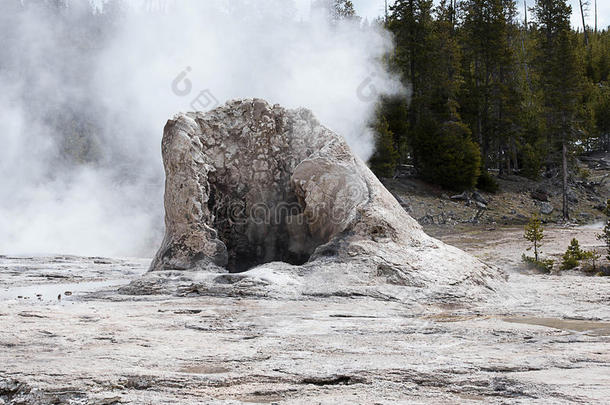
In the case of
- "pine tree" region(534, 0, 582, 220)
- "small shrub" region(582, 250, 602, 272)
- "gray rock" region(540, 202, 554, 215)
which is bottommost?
"small shrub" region(582, 250, 602, 272)

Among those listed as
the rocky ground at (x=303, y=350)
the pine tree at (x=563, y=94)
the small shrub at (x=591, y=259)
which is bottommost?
the small shrub at (x=591, y=259)

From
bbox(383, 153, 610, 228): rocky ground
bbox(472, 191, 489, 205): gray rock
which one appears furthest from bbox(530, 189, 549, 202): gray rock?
bbox(472, 191, 489, 205): gray rock

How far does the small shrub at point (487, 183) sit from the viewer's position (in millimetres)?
25172

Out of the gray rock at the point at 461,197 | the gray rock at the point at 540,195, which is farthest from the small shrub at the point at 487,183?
the gray rock at the point at 461,197

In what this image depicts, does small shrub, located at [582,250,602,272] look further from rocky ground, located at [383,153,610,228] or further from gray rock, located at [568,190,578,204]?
gray rock, located at [568,190,578,204]

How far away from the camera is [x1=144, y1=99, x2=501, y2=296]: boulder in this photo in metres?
5.84

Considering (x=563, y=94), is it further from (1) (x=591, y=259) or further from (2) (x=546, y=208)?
(1) (x=591, y=259)

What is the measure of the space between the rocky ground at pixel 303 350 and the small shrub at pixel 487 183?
65.0ft

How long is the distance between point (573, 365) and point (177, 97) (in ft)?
51.1

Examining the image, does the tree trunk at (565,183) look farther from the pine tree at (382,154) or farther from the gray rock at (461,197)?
the pine tree at (382,154)

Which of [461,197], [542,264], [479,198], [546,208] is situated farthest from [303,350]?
[546,208]

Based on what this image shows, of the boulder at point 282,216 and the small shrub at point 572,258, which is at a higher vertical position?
the boulder at point 282,216

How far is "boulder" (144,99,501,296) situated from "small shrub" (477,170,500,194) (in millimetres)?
18845

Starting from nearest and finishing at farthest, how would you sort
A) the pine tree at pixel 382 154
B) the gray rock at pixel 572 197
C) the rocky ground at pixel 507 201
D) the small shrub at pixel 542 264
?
the small shrub at pixel 542 264 → the rocky ground at pixel 507 201 → the pine tree at pixel 382 154 → the gray rock at pixel 572 197
